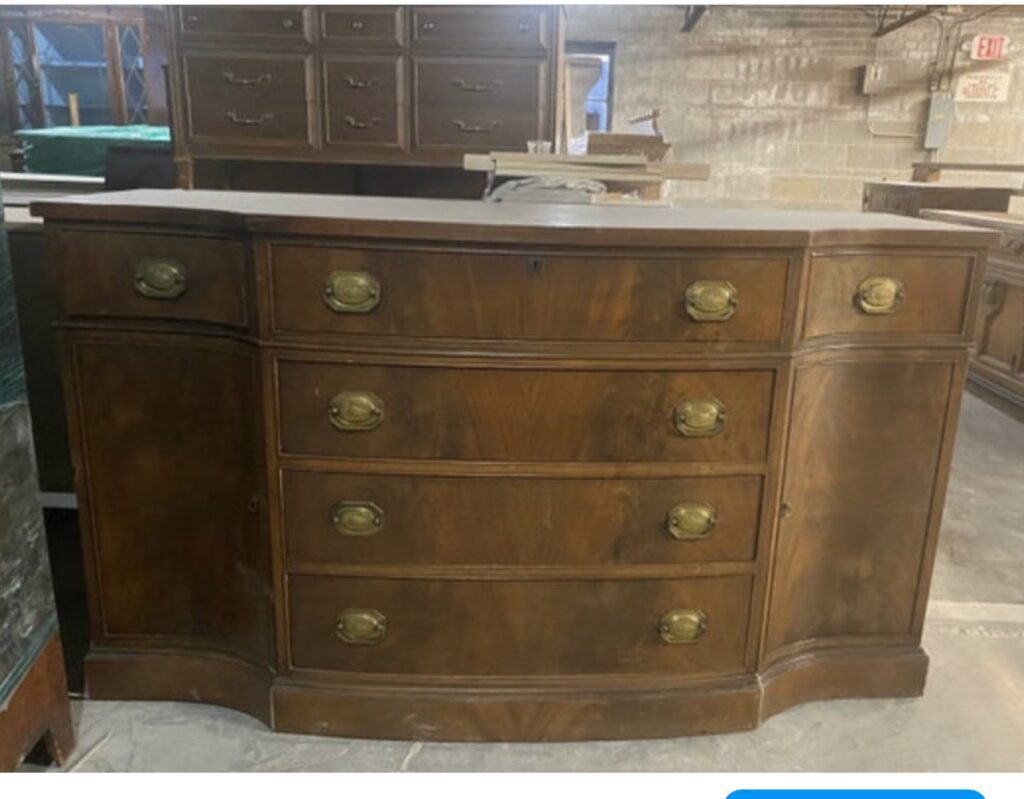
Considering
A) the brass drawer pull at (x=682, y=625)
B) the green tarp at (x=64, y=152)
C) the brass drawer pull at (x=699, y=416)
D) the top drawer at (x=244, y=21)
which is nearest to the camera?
the brass drawer pull at (x=699, y=416)

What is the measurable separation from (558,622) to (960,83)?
6461 mm

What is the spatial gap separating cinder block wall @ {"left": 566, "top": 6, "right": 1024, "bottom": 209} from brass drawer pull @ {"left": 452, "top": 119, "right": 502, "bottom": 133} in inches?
153

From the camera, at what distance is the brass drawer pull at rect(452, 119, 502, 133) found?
8.24 feet

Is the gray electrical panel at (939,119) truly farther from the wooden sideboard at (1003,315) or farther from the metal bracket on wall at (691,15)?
the wooden sideboard at (1003,315)

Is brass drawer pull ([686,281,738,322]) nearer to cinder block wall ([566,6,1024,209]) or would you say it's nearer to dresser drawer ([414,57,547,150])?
dresser drawer ([414,57,547,150])

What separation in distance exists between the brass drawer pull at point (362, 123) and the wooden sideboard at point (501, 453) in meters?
1.11

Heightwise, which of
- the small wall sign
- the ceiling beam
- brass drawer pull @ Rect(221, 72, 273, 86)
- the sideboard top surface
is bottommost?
the sideboard top surface

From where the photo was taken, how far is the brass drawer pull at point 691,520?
1.33 m

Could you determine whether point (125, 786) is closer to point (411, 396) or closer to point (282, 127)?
point (411, 396)

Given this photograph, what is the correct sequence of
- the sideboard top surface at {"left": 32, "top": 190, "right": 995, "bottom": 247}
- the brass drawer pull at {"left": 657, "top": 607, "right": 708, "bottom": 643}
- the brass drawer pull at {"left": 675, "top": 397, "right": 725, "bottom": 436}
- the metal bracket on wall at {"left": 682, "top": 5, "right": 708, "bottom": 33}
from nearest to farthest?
1. the sideboard top surface at {"left": 32, "top": 190, "right": 995, "bottom": 247}
2. the brass drawer pull at {"left": 675, "top": 397, "right": 725, "bottom": 436}
3. the brass drawer pull at {"left": 657, "top": 607, "right": 708, "bottom": 643}
4. the metal bracket on wall at {"left": 682, "top": 5, "right": 708, "bottom": 33}

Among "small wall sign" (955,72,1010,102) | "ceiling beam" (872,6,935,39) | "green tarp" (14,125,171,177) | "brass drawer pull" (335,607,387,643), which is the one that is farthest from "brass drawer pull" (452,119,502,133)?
"small wall sign" (955,72,1010,102)

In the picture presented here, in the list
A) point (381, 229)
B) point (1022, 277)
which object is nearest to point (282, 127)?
point (381, 229)

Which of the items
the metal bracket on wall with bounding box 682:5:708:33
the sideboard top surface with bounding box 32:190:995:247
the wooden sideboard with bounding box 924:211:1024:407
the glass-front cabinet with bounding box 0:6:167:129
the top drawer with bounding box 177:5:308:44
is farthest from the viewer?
the glass-front cabinet with bounding box 0:6:167:129

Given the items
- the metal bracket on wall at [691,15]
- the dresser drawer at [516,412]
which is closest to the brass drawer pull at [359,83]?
the dresser drawer at [516,412]
